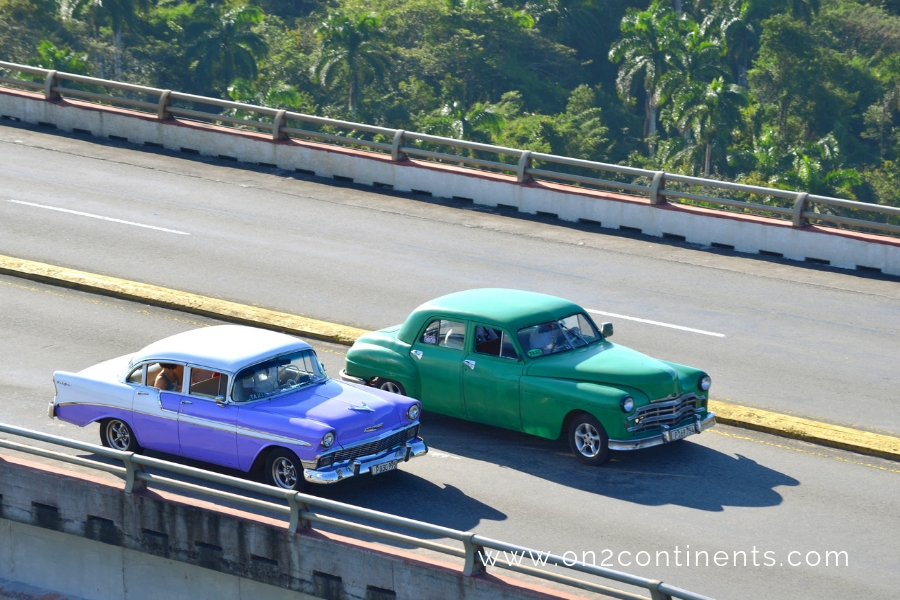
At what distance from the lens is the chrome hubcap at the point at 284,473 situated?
1216cm

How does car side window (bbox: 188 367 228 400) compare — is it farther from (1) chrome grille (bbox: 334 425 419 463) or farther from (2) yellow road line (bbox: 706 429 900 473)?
(2) yellow road line (bbox: 706 429 900 473)

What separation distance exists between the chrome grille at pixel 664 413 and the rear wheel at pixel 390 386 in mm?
2778

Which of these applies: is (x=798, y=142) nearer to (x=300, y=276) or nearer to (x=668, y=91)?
(x=668, y=91)

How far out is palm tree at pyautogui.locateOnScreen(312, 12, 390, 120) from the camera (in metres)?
69.4

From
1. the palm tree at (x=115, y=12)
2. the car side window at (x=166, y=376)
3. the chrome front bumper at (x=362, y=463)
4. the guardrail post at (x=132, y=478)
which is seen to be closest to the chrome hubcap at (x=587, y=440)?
the chrome front bumper at (x=362, y=463)

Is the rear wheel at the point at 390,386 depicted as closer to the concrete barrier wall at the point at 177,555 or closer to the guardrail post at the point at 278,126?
the concrete barrier wall at the point at 177,555

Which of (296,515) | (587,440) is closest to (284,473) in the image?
(296,515)

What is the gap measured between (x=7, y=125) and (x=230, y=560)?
18.9m

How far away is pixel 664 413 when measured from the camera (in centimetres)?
1315

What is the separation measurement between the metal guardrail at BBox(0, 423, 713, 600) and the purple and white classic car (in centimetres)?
46

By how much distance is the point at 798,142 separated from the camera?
6988cm

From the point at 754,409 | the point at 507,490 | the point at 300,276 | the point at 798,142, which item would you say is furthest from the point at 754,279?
the point at 798,142

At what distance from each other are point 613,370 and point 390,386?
264 centimetres

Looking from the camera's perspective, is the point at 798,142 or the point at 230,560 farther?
the point at 798,142
